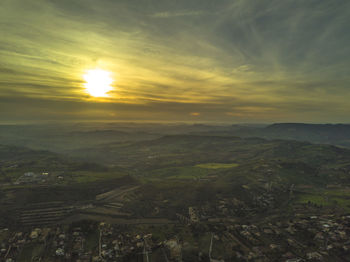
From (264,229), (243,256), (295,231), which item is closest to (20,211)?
(243,256)

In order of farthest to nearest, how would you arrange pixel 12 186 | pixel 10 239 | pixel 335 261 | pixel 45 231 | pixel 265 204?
pixel 12 186, pixel 265 204, pixel 45 231, pixel 10 239, pixel 335 261

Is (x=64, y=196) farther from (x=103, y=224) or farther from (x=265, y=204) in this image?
(x=265, y=204)

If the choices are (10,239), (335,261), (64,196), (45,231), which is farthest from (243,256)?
(64,196)

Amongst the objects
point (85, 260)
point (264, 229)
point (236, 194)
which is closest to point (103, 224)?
point (85, 260)

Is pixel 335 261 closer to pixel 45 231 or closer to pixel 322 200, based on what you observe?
pixel 322 200

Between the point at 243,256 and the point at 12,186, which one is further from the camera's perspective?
the point at 12,186

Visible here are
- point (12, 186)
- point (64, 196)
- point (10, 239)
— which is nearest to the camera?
point (10, 239)

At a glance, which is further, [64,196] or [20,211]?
[64,196]

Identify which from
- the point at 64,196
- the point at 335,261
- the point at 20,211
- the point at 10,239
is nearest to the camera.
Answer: the point at 335,261

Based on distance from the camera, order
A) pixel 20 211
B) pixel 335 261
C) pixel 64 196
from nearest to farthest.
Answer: pixel 335 261
pixel 20 211
pixel 64 196
